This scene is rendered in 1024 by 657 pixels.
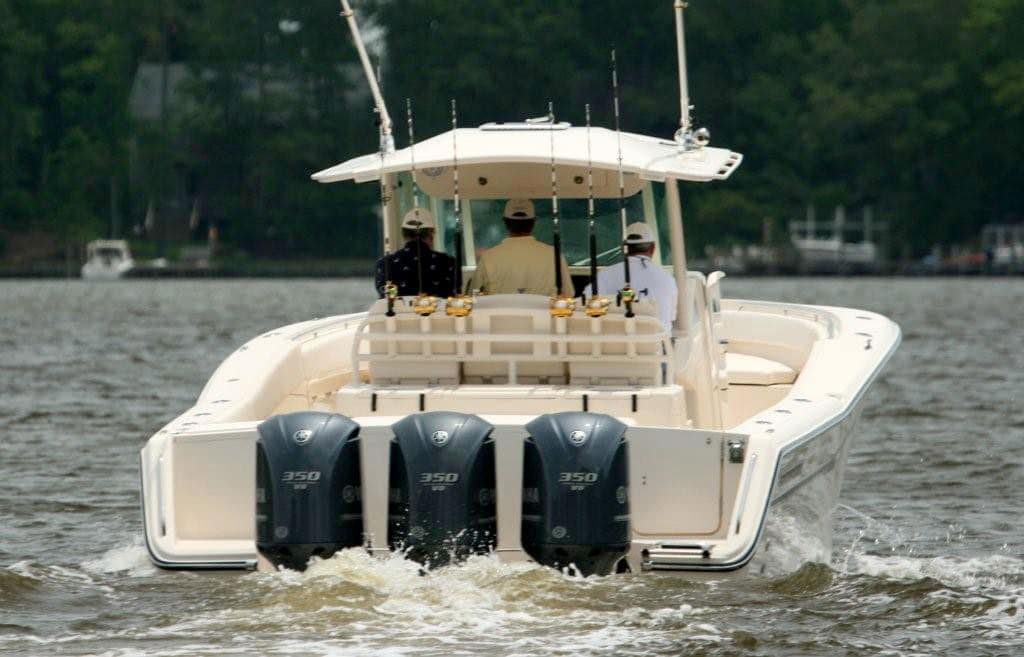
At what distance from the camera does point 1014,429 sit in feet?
61.7

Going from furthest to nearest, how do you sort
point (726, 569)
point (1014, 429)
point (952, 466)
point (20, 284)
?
point (20, 284)
point (1014, 429)
point (952, 466)
point (726, 569)

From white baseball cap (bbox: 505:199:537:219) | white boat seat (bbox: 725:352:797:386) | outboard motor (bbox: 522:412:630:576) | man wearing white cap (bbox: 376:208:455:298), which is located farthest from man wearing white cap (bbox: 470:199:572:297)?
white boat seat (bbox: 725:352:797:386)

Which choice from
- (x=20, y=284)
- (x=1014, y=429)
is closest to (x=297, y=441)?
(x=1014, y=429)

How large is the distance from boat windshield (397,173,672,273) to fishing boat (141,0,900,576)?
1 centimetres

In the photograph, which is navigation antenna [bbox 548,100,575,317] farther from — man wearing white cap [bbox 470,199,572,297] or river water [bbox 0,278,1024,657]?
river water [bbox 0,278,1024,657]

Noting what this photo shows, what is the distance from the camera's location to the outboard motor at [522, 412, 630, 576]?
9.10 metres

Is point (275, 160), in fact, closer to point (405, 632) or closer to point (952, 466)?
point (952, 466)

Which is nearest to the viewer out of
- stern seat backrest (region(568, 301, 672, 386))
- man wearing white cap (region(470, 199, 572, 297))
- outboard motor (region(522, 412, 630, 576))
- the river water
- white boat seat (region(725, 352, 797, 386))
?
the river water

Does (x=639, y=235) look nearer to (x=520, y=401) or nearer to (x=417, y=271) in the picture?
(x=417, y=271)

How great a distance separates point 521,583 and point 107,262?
6789 centimetres

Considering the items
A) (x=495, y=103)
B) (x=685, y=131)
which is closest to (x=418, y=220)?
(x=685, y=131)

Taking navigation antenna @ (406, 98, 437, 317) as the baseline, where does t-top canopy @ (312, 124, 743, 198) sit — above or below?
above

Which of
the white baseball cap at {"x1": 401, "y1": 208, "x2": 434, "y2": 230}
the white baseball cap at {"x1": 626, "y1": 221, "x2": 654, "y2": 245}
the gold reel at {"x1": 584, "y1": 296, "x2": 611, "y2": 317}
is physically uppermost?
the white baseball cap at {"x1": 401, "y1": 208, "x2": 434, "y2": 230}

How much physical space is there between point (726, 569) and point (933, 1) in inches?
2963
